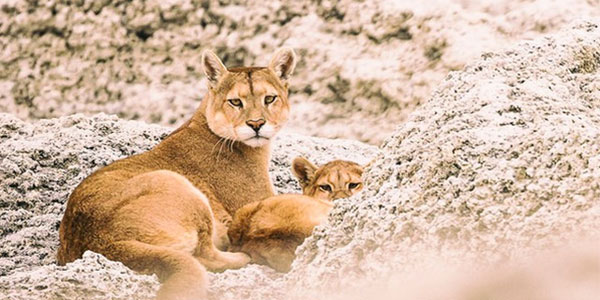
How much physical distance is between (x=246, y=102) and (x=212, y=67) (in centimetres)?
33

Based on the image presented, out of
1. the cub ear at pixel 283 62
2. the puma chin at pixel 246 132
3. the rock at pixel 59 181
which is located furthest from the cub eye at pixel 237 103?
the rock at pixel 59 181

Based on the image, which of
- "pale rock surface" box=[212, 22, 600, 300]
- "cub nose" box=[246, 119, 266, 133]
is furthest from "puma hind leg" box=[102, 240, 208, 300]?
"cub nose" box=[246, 119, 266, 133]

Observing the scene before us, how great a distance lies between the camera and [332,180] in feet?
19.1

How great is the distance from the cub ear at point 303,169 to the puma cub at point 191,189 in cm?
20

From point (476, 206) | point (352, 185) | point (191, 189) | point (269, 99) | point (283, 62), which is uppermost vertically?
point (283, 62)

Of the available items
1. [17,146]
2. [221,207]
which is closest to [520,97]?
[221,207]

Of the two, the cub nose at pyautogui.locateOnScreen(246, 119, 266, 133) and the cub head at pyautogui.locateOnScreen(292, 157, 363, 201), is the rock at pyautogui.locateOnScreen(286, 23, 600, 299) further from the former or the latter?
the cub nose at pyautogui.locateOnScreen(246, 119, 266, 133)

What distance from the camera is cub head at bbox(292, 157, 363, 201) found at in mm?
5781

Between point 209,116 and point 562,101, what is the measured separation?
2.51 meters

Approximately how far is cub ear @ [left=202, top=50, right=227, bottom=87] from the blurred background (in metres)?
2.40

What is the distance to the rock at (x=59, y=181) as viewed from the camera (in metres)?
4.26

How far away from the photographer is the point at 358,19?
30.1 ft

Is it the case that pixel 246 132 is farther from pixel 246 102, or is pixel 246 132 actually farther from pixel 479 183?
pixel 479 183

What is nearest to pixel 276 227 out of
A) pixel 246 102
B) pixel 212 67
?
pixel 246 102
